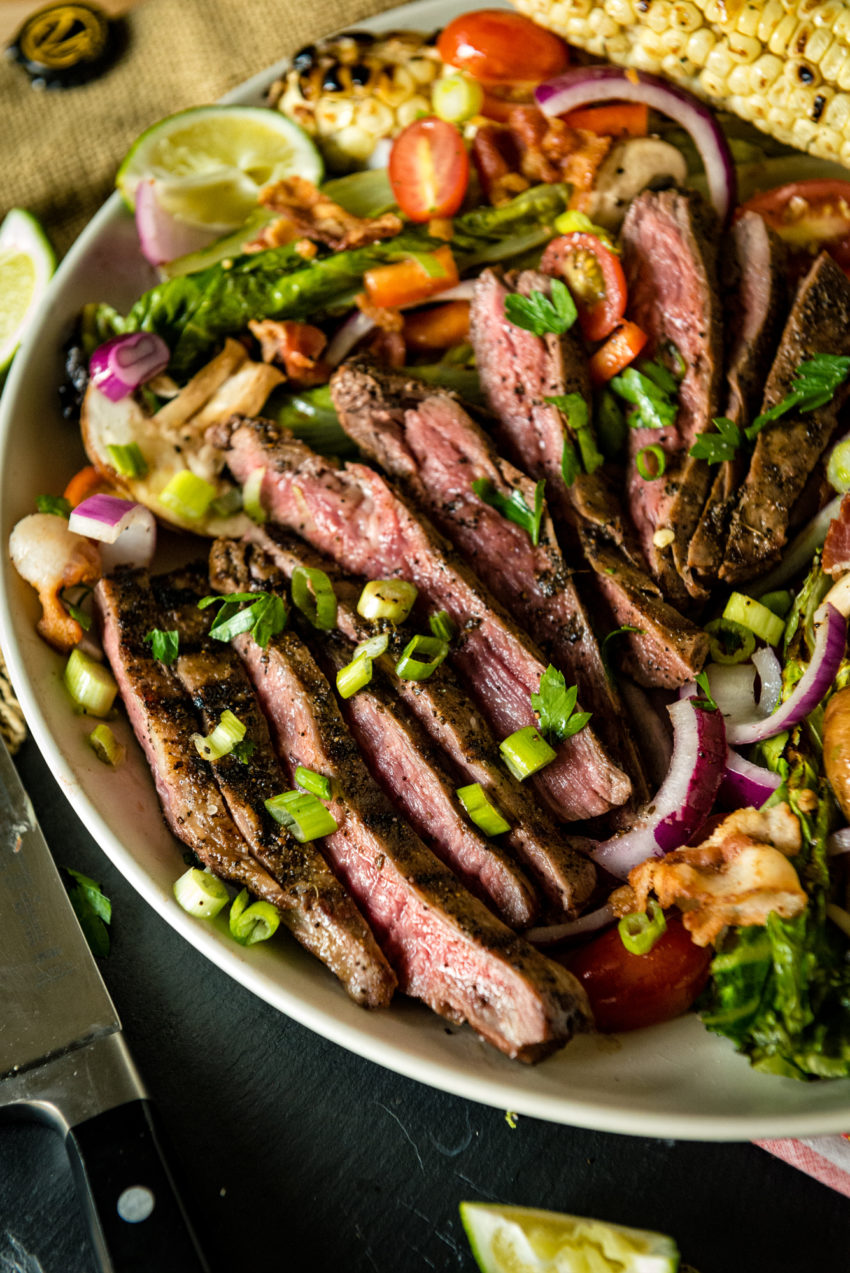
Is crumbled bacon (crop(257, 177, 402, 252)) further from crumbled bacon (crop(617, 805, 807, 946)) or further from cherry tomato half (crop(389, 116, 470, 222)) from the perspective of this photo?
crumbled bacon (crop(617, 805, 807, 946))

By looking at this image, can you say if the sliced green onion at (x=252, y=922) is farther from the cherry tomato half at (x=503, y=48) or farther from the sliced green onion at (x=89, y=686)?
the cherry tomato half at (x=503, y=48)

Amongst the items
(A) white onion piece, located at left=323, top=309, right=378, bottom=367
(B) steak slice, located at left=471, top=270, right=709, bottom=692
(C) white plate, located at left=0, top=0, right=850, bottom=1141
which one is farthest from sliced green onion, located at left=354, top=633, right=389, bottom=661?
(A) white onion piece, located at left=323, top=309, right=378, bottom=367

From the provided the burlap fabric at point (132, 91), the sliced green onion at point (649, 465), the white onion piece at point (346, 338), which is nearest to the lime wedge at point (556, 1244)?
the sliced green onion at point (649, 465)

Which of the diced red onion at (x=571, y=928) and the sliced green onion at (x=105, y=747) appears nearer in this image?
the diced red onion at (x=571, y=928)

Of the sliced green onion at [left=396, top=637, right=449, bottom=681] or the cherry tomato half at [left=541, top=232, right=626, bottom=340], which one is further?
the cherry tomato half at [left=541, top=232, right=626, bottom=340]

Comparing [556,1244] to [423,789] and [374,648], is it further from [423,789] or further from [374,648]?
[374,648]

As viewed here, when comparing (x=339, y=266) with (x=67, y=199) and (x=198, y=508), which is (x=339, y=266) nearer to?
(x=198, y=508)

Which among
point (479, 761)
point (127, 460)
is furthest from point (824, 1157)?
point (127, 460)
